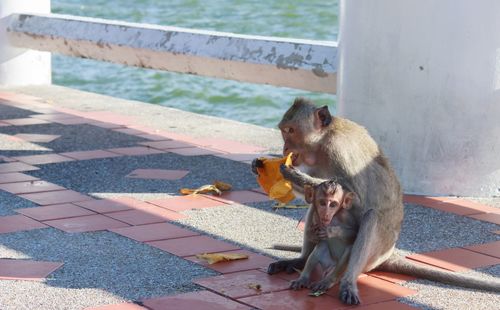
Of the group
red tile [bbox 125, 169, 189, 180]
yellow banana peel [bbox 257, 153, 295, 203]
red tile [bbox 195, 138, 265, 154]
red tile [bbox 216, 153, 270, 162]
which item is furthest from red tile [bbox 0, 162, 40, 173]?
yellow banana peel [bbox 257, 153, 295, 203]

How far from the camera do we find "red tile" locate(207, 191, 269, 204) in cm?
598

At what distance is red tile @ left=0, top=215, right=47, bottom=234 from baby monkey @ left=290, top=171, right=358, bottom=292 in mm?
1611

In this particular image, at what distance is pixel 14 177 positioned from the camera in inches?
255

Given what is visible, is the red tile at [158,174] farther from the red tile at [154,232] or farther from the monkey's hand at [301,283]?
the monkey's hand at [301,283]

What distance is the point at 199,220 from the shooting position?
548 cm

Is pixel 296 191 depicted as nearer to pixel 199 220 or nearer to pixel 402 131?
pixel 199 220

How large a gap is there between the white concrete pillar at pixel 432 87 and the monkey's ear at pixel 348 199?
6.54 ft

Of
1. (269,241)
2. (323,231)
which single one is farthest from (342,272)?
(269,241)

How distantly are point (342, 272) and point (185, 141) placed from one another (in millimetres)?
3739

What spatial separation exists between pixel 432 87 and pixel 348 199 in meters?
2.04

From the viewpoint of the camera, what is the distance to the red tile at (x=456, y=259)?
4.76 meters

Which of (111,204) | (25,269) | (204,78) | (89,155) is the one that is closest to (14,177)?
(89,155)

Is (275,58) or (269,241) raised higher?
Result: (275,58)

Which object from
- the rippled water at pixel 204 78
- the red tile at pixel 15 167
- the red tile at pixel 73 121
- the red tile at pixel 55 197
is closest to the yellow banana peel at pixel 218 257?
the red tile at pixel 55 197
